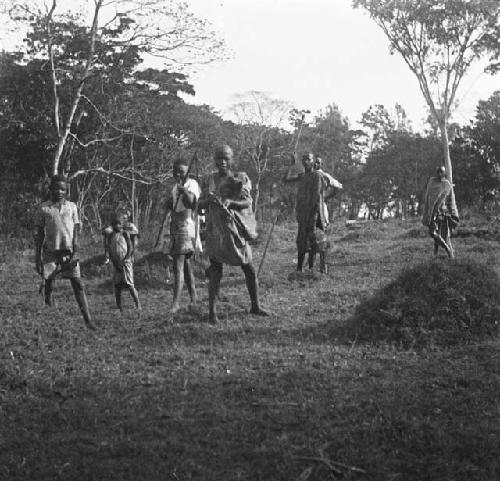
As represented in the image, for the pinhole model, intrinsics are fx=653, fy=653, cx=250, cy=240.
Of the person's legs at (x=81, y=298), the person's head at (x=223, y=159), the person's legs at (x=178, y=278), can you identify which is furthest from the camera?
the person's legs at (x=178, y=278)

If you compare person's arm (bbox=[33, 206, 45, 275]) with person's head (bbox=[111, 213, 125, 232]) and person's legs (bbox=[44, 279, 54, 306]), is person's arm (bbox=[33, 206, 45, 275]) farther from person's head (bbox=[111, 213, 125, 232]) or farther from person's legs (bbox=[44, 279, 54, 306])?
person's head (bbox=[111, 213, 125, 232])

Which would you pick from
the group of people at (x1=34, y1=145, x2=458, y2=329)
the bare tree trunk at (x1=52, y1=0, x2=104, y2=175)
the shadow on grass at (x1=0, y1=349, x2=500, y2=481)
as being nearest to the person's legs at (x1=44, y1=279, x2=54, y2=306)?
the group of people at (x1=34, y1=145, x2=458, y2=329)

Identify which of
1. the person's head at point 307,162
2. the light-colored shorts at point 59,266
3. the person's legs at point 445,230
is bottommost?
the light-colored shorts at point 59,266

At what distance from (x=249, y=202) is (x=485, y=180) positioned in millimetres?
34471

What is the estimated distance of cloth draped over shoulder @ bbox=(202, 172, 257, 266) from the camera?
7.07 m

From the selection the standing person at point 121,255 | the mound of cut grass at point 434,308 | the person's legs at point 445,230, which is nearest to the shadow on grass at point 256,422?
the mound of cut grass at point 434,308

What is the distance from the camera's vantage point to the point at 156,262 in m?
11.8

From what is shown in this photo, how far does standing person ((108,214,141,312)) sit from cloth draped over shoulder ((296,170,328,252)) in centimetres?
351

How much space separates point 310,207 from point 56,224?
534 centimetres

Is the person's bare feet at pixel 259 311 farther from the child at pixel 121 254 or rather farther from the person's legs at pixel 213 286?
the child at pixel 121 254

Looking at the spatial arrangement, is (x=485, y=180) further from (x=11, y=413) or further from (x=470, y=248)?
(x=11, y=413)

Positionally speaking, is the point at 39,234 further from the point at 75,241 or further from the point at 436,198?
the point at 436,198

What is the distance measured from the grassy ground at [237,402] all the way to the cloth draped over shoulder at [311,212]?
12.5ft

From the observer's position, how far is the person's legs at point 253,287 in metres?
7.23
